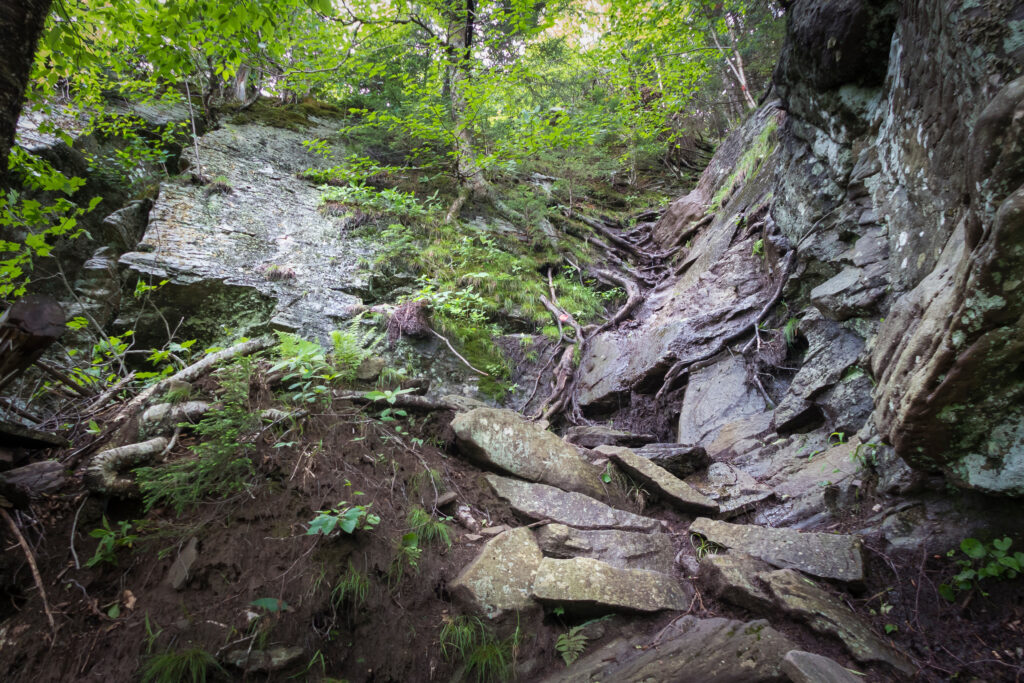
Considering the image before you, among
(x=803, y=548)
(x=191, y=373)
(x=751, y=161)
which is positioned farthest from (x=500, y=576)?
(x=751, y=161)

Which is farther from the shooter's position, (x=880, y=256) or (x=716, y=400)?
(x=716, y=400)

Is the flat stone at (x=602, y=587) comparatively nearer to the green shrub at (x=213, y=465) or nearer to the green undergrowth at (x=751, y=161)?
the green shrub at (x=213, y=465)

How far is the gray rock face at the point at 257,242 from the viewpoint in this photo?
6.20m

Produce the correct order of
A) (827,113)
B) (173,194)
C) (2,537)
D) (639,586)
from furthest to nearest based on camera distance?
(173,194), (827,113), (639,586), (2,537)

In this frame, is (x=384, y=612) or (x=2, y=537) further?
(x=384, y=612)

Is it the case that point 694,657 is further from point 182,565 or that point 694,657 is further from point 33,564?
point 33,564

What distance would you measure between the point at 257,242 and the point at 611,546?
23.4 ft

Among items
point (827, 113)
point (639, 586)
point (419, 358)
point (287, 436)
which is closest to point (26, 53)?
point (287, 436)

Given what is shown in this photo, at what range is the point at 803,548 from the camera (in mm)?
2977

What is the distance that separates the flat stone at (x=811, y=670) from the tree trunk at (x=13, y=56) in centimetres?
399

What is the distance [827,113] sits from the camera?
16.9 ft

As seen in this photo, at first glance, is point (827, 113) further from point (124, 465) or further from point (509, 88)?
point (124, 465)

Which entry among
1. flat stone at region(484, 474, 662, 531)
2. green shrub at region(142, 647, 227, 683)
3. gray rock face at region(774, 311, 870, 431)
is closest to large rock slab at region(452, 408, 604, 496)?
flat stone at region(484, 474, 662, 531)

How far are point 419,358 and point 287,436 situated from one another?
134 inches
